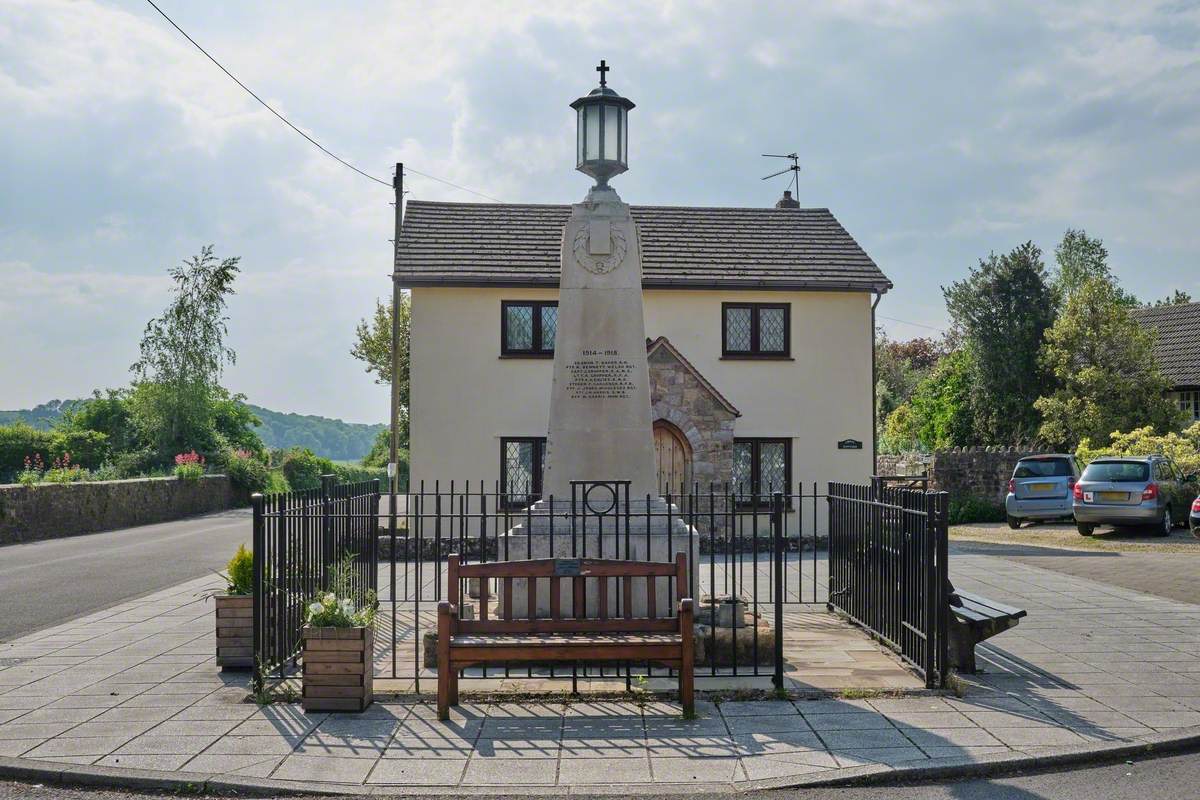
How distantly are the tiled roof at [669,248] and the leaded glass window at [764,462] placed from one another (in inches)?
125

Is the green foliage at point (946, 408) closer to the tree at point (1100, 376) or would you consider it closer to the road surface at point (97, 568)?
the tree at point (1100, 376)

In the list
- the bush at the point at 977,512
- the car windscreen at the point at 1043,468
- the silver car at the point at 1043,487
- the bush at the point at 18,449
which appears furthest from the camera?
the bush at the point at 18,449

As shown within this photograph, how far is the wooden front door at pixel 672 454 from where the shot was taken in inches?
781

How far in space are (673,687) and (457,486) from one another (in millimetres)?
12795

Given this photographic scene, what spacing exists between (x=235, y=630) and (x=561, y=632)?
2889mm

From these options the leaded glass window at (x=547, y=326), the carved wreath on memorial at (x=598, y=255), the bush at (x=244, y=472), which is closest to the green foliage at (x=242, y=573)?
the carved wreath on memorial at (x=598, y=255)

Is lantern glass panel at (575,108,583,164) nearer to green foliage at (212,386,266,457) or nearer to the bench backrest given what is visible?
the bench backrest

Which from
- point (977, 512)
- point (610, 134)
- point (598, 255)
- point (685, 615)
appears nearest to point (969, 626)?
point (685, 615)

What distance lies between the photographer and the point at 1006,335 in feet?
114

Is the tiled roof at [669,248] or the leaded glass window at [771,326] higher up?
the tiled roof at [669,248]

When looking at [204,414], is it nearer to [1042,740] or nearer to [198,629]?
[198,629]

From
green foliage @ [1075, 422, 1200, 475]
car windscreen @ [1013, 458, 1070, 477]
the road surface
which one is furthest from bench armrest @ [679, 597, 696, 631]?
green foliage @ [1075, 422, 1200, 475]

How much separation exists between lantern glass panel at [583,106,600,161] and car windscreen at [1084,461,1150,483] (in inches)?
582

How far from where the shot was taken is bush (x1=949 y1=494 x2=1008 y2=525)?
1046 inches
